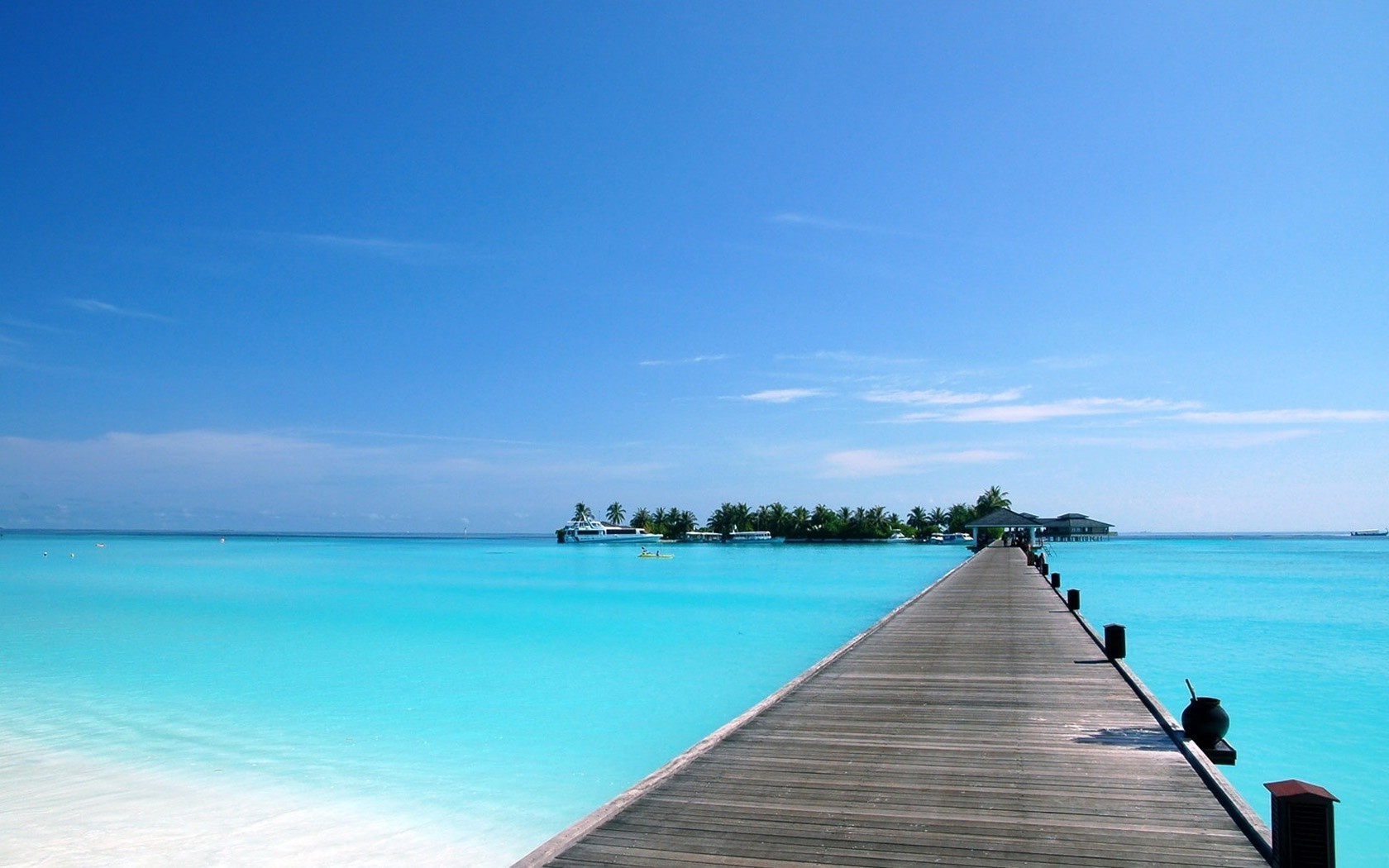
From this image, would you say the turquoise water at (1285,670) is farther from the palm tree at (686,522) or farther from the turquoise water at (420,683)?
the palm tree at (686,522)

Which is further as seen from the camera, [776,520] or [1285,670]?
[776,520]

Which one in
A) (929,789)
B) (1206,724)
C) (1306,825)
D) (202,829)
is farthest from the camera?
(202,829)

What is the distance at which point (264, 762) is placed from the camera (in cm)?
1097

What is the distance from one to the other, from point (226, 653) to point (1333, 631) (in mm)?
29755

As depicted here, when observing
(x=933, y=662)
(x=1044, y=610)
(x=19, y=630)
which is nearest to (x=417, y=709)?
(x=933, y=662)

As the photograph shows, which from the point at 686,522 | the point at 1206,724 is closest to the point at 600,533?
the point at 686,522

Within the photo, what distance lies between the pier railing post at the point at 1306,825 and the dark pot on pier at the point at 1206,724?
249 centimetres

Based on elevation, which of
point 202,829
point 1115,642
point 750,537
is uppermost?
point 1115,642

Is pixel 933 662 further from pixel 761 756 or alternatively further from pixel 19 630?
pixel 19 630

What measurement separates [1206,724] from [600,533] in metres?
116

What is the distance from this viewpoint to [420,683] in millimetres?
16672

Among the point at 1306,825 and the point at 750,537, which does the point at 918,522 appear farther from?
the point at 1306,825

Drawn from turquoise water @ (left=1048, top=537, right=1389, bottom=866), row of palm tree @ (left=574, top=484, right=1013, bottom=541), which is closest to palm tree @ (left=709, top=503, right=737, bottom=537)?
row of palm tree @ (left=574, top=484, right=1013, bottom=541)

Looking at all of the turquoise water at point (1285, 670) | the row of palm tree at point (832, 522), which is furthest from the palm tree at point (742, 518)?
the turquoise water at point (1285, 670)
